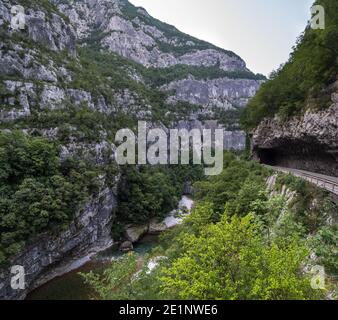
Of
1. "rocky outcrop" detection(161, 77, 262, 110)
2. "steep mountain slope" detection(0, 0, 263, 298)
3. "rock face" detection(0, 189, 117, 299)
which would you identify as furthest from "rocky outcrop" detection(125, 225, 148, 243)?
"rocky outcrop" detection(161, 77, 262, 110)

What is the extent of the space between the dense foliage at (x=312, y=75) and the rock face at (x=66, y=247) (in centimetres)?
2814

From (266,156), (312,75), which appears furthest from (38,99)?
(312,75)

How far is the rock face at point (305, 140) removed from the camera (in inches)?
876

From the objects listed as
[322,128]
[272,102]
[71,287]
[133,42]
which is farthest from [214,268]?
[133,42]

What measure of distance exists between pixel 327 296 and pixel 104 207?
4161 centimetres

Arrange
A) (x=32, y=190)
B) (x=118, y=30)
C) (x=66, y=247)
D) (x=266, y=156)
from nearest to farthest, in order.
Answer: (x=32, y=190) → (x=66, y=247) → (x=266, y=156) → (x=118, y=30)

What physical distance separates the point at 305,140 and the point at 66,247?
29.4m

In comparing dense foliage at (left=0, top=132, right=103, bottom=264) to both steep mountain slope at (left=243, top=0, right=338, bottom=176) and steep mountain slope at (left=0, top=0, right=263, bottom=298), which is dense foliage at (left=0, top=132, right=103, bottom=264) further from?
steep mountain slope at (left=243, top=0, right=338, bottom=176)

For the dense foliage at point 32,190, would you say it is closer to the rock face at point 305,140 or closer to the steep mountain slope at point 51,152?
the steep mountain slope at point 51,152

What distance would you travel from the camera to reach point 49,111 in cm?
4884

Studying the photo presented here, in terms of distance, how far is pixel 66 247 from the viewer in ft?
123

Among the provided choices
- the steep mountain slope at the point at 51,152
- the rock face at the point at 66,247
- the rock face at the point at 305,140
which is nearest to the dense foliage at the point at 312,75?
the rock face at the point at 305,140

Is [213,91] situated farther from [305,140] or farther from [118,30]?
[305,140]

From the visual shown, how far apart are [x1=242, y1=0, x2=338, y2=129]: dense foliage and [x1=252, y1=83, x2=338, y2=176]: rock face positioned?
1.07m
